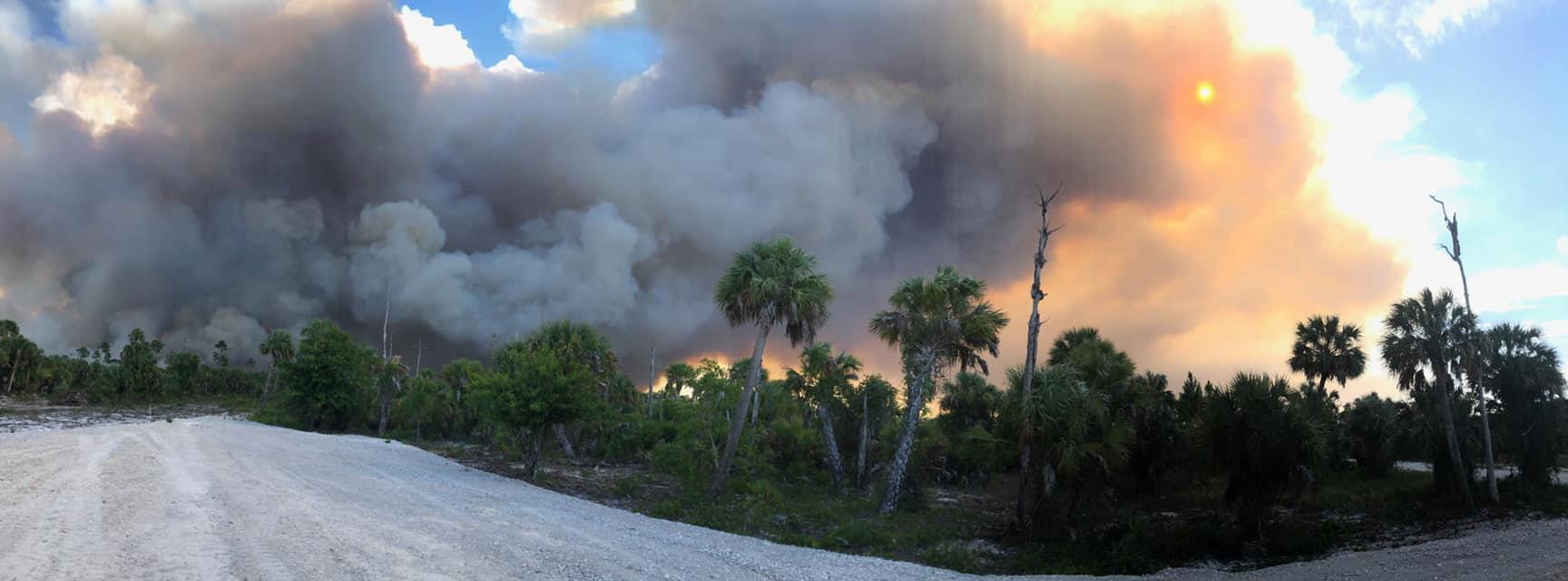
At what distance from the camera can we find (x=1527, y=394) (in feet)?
105

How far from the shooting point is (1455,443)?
92.5 feet

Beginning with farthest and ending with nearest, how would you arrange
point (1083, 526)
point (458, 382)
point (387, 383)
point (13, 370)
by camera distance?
point (13, 370), point (458, 382), point (387, 383), point (1083, 526)

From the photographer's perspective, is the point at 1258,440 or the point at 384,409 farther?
the point at 384,409

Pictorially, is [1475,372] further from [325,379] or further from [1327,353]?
[325,379]

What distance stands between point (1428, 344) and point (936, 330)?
2116 centimetres

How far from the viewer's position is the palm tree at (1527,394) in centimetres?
3055

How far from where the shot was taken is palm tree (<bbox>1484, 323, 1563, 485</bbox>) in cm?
3055

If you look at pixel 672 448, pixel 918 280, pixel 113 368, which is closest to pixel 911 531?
pixel 918 280

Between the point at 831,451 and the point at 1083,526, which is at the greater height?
the point at 831,451

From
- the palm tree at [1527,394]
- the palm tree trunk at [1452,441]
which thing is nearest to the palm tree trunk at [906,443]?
the palm tree trunk at [1452,441]

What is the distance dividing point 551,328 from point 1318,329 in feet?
147

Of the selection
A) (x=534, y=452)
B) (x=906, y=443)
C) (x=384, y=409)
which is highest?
(x=906, y=443)

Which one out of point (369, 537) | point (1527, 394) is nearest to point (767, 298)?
point (369, 537)

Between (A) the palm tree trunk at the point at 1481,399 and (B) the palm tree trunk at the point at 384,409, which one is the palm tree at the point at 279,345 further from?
(A) the palm tree trunk at the point at 1481,399
